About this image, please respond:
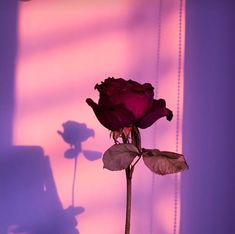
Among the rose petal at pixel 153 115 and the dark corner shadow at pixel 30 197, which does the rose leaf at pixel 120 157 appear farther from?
the dark corner shadow at pixel 30 197

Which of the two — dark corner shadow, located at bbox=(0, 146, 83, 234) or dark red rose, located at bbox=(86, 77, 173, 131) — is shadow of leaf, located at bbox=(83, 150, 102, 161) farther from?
dark red rose, located at bbox=(86, 77, 173, 131)

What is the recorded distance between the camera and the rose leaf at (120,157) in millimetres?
558

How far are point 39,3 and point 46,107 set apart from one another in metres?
0.28

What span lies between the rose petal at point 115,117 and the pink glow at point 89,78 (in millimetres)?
424

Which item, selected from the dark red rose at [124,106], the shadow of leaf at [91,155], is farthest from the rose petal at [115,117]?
the shadow of leaf at [91,155]

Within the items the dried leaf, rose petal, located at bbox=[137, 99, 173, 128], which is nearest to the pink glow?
the dried leaf

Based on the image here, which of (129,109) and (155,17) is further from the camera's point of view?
(155,17)

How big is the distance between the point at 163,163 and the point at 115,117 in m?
0.10

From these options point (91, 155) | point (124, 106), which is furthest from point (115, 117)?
point (91, 155)

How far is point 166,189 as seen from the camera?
1.00 meters

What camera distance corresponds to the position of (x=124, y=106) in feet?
1.86

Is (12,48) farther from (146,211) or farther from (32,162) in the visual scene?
(146,211)

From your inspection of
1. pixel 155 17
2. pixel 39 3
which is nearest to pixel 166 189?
pixel 155 17

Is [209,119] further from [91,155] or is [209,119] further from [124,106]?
[124,106]
